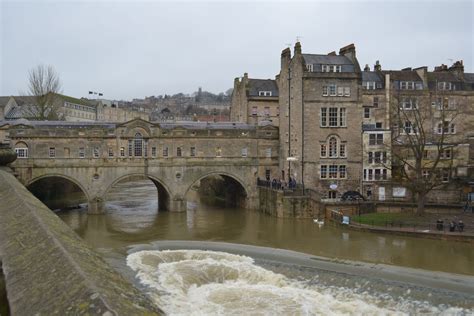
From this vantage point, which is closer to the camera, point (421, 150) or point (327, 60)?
point (421, 150)

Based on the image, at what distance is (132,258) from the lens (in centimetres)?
2852

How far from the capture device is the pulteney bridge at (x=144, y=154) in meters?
43.8

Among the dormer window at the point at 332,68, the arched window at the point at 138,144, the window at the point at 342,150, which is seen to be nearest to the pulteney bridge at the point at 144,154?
the arched window at the point at 138,144

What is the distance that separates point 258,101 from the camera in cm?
6059

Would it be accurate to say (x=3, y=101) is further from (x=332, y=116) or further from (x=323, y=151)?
(x=332, y=116)

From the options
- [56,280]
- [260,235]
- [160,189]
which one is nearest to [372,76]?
[160,189]

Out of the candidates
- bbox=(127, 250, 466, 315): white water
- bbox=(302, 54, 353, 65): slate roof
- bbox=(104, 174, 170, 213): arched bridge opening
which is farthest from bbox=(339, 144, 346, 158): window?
bbox=(127, 250, 466, 315): white water

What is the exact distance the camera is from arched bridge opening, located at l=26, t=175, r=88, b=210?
4994 centimetres

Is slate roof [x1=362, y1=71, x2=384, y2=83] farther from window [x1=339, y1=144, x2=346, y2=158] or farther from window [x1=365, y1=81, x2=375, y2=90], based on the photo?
window [x1=339, y1=144, x2=346, y2=158]

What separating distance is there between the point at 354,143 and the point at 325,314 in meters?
28.3

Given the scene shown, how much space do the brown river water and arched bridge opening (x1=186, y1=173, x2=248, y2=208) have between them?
8239mm

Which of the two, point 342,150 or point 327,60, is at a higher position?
point 327,60

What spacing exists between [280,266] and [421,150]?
18895 millimetres

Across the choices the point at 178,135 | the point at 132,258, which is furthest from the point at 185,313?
the point at 178,135
